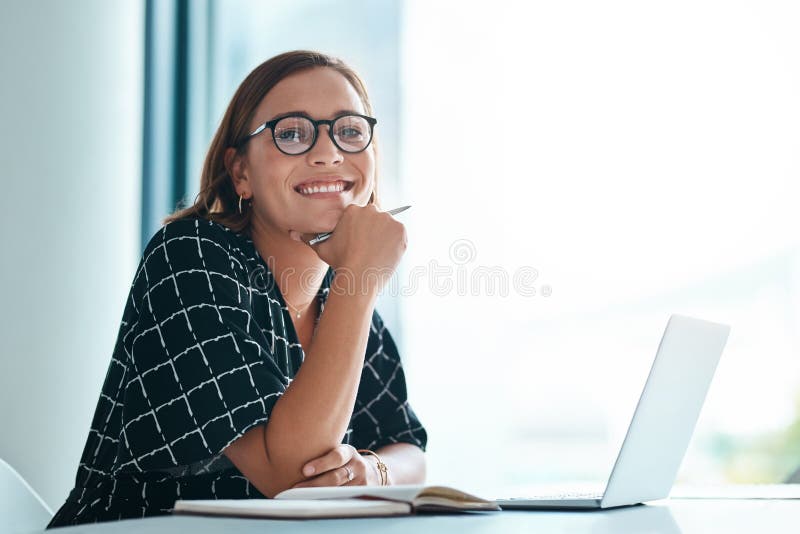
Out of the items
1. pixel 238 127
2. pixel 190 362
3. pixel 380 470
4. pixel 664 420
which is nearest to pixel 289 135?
pixel 238 127

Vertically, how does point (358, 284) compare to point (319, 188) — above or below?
below

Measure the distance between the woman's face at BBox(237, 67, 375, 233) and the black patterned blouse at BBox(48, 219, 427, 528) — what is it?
0.39ft

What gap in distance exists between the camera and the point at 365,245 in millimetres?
1194

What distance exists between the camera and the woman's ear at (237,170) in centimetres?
142

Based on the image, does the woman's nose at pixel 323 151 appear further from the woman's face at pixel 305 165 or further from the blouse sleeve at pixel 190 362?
the blouse sleeve at pixel 190 362

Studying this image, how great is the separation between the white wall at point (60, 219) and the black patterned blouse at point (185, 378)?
1.45ft

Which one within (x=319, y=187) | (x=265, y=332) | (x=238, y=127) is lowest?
(x=265, y=332)

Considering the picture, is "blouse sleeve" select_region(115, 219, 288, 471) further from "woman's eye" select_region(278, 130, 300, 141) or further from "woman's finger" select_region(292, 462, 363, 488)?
"woman's eye" select_region(278, 130, 300, 141)

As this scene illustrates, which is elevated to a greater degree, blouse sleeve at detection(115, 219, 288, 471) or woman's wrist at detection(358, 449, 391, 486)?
blouse sleeve at detection(115, 219, 288, 471)

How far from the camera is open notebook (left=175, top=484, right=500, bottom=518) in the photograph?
0.60 meters

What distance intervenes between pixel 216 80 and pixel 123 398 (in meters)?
1.51

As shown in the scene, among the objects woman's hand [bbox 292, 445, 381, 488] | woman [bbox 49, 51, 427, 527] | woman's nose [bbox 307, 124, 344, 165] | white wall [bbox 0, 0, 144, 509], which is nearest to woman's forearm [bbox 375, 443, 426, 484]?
woman [bbox 49, 51, 427, 527]

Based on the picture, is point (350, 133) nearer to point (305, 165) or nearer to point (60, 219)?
point (305, 165)

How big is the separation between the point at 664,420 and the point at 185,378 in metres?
0.62
